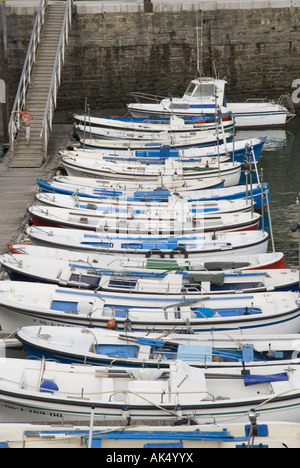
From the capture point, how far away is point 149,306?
51.9 ft

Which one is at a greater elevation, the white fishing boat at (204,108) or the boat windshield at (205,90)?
the boat windshield at (205,90)

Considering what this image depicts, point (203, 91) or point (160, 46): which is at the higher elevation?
point (160, 46)

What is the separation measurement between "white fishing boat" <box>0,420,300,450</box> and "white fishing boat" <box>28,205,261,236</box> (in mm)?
9006

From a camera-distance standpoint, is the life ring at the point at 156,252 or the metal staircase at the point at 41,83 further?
the metal staircase at the point at 41,83

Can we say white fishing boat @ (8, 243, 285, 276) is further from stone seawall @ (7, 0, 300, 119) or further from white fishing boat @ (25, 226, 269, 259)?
stone seawall @ (7, 0, 300, 119)

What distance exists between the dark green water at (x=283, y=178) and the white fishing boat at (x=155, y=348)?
709 centimetres

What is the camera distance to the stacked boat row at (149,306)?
12.6 m

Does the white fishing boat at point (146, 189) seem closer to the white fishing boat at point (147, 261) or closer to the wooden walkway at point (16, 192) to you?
the wooden walkway at point (16, 192)

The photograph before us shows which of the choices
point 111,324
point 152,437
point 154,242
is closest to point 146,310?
point 111,324

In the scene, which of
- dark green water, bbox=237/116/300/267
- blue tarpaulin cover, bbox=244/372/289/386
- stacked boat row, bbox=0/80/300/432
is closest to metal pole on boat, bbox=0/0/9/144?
stacked boat row, bbox=0/80/300/432

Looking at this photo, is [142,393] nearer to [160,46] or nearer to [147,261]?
[147,261]

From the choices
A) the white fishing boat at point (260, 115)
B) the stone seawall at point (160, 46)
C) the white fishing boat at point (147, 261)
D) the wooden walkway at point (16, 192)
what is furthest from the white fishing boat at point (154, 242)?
the stone seawall at point (160, 46)

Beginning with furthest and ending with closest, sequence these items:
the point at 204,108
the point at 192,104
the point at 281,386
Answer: the point at 192,104 < the point at 204,108 < the point at 281,386

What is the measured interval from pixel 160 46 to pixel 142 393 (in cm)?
2673
